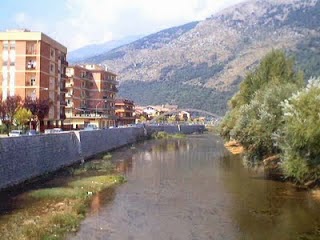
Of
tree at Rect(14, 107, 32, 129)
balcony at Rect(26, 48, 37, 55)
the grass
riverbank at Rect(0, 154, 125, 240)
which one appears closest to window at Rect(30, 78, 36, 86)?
balcony at Rect(26, 48, 37, 55)

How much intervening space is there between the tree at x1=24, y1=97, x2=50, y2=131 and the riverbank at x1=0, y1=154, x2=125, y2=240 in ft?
110

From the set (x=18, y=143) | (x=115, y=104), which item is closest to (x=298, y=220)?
(x=18, y=143)

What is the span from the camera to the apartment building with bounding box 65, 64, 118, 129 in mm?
134375

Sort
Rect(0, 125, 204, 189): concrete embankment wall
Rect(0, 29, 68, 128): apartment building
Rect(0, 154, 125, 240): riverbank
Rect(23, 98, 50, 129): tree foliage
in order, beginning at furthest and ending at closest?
1. Rect(0, 29, 68, 128): apartment building
2. Rect(23, 98, 50, 129): tree foliage
3. Rect(0, 125, 204, 189): concrete embankment wall
4. Rect(0, 154, 125, 240): riverbank

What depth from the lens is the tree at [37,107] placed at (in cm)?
8761

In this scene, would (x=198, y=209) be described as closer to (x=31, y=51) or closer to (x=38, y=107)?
(x=38, y=107)

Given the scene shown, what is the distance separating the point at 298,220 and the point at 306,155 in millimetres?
7281

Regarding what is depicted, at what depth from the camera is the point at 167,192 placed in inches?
1837

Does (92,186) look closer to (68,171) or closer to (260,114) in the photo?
(68,171)

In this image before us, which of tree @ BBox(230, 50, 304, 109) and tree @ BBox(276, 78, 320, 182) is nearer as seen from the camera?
tree @ BBox(276, 78, 320, 182)

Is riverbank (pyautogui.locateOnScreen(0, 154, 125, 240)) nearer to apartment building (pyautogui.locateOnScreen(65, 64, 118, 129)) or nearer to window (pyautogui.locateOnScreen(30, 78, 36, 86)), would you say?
window (pyautogui.locateOnScreen(30, 78, 36, 86))

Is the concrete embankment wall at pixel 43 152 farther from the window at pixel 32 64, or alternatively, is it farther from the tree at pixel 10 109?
the window at pixel 32 64

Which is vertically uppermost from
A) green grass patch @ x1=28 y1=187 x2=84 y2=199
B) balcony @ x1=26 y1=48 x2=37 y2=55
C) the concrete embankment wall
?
balcony @ x1=26 y1=48 x2=37 y2=55

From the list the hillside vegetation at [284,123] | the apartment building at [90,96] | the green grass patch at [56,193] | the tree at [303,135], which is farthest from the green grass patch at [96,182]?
the apartment building at [90,96]
